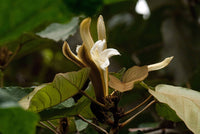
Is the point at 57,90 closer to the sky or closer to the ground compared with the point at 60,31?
closer to the ground

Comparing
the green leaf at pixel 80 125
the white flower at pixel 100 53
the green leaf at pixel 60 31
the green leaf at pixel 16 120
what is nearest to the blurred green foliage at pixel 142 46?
the green leaf at pixel 60 31

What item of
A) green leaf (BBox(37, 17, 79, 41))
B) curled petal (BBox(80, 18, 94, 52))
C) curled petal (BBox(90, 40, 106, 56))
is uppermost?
green leaf (BBox(37, 17, 79, 41))

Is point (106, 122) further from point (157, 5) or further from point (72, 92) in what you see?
point (157, 5)

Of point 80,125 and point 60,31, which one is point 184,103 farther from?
point 60,31

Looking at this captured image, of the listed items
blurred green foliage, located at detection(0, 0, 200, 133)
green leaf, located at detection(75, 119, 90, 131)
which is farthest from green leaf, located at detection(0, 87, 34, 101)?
blurred green foliage, located at detection(0, 0, 200, 133)

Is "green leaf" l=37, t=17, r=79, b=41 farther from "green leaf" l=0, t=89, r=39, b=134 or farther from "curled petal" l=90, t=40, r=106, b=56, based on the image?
"green leaf" l=0, t=89, r=39, b=134

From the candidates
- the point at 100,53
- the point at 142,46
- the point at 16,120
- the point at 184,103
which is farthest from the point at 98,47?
the point at 142,46
